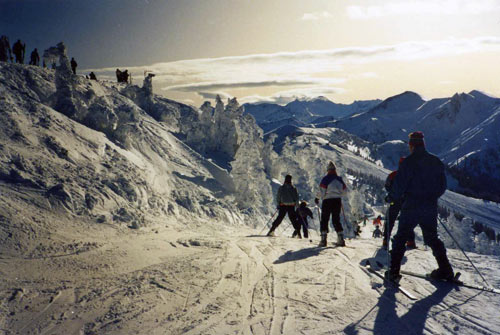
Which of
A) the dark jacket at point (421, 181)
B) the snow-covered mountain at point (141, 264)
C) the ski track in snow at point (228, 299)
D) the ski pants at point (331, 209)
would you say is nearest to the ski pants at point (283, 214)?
the snow-covered mountain at point (141, 264)

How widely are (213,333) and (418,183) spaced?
4140 mm

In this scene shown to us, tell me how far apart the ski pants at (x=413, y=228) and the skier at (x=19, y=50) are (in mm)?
30004

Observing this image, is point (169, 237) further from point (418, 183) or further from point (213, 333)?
point (418, 183)

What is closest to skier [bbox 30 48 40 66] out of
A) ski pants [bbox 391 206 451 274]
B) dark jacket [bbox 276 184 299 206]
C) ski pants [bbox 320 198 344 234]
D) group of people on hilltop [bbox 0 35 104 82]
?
group of people on hilltop [bbox 0 35 104 82]

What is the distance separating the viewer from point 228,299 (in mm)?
5031

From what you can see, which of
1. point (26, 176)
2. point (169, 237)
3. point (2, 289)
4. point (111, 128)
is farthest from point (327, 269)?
point (111, 128)

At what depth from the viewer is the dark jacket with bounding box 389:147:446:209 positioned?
5.48 m

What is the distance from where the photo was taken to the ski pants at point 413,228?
5.53m

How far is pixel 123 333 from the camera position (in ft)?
12.9

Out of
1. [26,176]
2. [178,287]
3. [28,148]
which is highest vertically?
[28,148]

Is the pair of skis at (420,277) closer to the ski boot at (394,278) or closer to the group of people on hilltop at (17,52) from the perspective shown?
the ski boot at (394,278)

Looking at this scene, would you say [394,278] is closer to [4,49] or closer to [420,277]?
[420,277]

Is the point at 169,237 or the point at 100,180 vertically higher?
the point at 100,180

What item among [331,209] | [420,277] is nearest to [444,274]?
[420,277]
